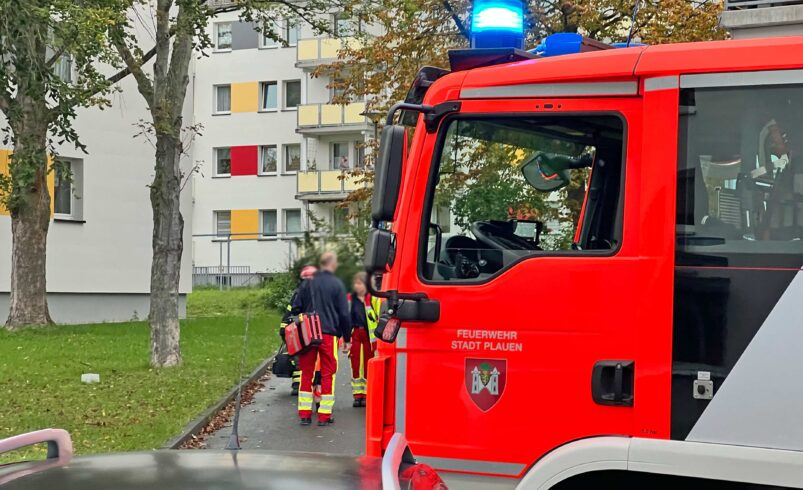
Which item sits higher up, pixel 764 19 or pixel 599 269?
pixel 764 19

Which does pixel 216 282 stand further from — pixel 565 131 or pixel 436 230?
pixel 565 131

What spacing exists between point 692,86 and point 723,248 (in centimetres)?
65

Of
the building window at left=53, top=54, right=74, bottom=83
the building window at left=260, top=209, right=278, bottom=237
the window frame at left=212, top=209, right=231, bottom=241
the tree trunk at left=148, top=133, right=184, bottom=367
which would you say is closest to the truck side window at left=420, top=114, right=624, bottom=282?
the building window at left=260, top=209, right=278, bottom=237

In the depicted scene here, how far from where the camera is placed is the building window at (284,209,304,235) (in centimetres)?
340

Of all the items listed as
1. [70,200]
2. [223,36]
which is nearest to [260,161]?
[223,36]

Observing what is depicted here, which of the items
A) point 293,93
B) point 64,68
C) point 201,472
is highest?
point 293,93

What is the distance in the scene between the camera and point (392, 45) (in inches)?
768

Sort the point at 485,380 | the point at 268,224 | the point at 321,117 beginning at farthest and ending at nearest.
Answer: the point at 321,117
the point at 268,224
the point at 485,380

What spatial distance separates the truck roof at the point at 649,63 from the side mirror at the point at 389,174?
50 centimetres

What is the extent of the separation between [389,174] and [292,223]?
0.49 metres

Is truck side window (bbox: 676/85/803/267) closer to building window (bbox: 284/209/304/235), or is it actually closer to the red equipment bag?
building window (bbox: 284/209/304/235)

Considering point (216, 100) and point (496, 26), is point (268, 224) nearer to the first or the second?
point (496, 26)

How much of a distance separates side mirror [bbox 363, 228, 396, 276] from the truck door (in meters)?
0.34

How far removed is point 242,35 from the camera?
15.1 metres
